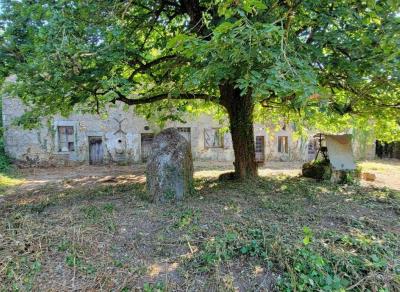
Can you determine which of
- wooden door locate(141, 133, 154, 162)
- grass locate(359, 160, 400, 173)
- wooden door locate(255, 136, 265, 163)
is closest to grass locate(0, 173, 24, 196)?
wooden door locate(141, 133, 154, 162)

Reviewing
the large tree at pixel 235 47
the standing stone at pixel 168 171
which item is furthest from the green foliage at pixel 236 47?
the standing stone at pixel 168 171

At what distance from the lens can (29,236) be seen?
336 centimetres

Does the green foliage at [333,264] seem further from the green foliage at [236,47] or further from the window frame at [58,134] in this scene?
the window frame at [58,134]

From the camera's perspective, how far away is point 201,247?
3.19 meters

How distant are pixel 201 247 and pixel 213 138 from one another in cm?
1159

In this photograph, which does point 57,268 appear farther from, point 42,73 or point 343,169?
point 343,169

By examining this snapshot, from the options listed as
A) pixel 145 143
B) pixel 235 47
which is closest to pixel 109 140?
pixel 145 143

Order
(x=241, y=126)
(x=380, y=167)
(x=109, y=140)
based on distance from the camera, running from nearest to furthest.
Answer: (x=241, y=126)
(x=380, y=167)
(x=109, y=140)

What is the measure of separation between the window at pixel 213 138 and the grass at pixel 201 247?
9.87m

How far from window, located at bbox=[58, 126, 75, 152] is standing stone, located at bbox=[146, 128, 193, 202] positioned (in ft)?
32.4

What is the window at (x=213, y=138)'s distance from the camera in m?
14.6

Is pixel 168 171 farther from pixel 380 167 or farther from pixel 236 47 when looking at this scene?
pixel 380 167

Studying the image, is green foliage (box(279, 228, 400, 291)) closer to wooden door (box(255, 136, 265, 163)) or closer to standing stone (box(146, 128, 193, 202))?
standing stone (box(146, 128, 193, 202))

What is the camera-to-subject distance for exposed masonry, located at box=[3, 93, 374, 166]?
12.8 meters
